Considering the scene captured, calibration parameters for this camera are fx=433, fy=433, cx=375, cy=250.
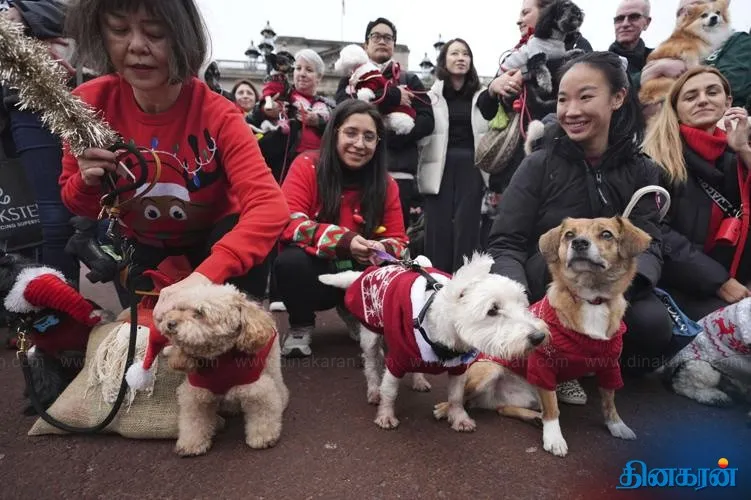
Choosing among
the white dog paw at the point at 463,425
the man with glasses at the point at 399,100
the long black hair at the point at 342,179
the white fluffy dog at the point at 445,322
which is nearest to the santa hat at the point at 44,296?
the white fluffy dog at the point at 445,322

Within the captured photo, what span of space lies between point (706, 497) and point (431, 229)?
323 centimetres

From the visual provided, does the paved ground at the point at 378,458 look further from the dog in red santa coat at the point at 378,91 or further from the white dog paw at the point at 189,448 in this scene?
the dog in red santa coat at the point at 378,91

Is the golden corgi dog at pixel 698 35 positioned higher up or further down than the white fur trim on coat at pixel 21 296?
higher up

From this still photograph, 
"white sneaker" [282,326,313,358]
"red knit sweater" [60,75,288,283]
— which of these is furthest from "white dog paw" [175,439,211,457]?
"white sneaker" [282,326,313,358]

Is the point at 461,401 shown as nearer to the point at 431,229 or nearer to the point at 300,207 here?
the point at 300,207

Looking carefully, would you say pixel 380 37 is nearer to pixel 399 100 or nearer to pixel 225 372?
pixel 399 100

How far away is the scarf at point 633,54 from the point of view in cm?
442

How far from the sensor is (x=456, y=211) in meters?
4.59

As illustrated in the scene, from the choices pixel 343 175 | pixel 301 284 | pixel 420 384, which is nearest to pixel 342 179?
pixel 343 175

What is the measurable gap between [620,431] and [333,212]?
217 centimetres

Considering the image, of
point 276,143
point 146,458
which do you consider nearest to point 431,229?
point 276,143

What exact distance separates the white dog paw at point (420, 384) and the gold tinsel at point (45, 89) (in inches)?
81.5

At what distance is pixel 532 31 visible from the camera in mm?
4180

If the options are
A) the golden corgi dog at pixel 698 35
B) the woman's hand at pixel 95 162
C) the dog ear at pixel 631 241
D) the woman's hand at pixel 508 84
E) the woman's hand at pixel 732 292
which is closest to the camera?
the woman's hand at pixel 95 162
